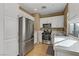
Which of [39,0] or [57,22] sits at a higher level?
[39,0]

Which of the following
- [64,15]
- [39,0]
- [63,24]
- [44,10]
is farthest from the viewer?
[63,24]

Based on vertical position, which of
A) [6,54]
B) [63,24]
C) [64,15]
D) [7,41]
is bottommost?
[6,54]

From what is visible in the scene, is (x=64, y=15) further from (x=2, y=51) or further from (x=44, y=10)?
(x=2, y=51)

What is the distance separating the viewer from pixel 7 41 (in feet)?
2.68

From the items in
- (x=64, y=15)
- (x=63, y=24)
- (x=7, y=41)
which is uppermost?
(x=64, y=15)

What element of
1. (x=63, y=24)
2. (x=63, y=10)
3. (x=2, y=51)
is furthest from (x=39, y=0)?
(x=63, y=24)

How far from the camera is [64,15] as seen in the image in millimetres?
1432

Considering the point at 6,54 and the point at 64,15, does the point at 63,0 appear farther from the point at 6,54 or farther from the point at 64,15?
the point at 6,54

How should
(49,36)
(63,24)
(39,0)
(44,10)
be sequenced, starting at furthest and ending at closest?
(49,36) < (63,24) < (44,10) < (39,0)

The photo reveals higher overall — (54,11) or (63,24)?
(54,11)

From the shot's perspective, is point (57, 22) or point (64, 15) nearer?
point (64, 15)

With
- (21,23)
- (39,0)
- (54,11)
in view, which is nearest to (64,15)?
(54,11)

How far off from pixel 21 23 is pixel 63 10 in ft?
3.03

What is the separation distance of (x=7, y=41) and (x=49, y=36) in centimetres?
114
